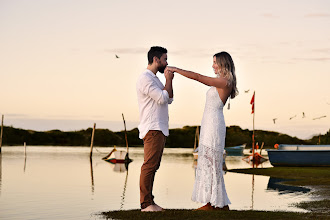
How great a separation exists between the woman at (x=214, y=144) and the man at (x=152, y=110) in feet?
2.58

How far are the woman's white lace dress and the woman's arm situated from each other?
22 cm

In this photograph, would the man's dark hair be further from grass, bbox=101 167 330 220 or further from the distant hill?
the distant hill

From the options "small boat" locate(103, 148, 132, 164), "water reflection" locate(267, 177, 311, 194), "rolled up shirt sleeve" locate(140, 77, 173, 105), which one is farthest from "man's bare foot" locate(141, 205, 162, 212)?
"small boat" locate(103, 148, 132, 164)

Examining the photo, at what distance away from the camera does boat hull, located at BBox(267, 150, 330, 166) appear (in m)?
33.3

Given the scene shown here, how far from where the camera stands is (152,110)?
9.26 metres

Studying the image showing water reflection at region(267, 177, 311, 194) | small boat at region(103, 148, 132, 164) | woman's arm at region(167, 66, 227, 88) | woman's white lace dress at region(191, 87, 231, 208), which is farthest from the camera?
small boat at region(103, 148, 132, 164)

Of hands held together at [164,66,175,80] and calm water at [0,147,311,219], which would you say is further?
calm water at [0,147,311,219]

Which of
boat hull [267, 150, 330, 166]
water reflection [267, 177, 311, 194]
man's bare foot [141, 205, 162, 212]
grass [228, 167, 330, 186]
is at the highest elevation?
boat hull [267, 150, 330, 166]

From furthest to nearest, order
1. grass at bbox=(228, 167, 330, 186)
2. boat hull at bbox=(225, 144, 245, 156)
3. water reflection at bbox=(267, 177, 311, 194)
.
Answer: boat hull at bbox=(225, 144, 245, 156)
grass at bbox=(228, 167, 330, 186)
water reflection at bbox=(267, 177, 311, 194)

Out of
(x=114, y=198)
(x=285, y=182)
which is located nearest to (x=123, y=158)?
(x=285, y=182)

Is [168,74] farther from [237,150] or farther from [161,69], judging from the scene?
[237,150]

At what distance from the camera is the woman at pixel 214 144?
9.50m

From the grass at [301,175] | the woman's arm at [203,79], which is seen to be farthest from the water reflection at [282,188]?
the woman's arm at [203,79]

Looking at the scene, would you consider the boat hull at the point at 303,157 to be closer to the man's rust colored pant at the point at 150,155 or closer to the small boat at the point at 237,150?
the man's rust colored pant at the point at 150,155
